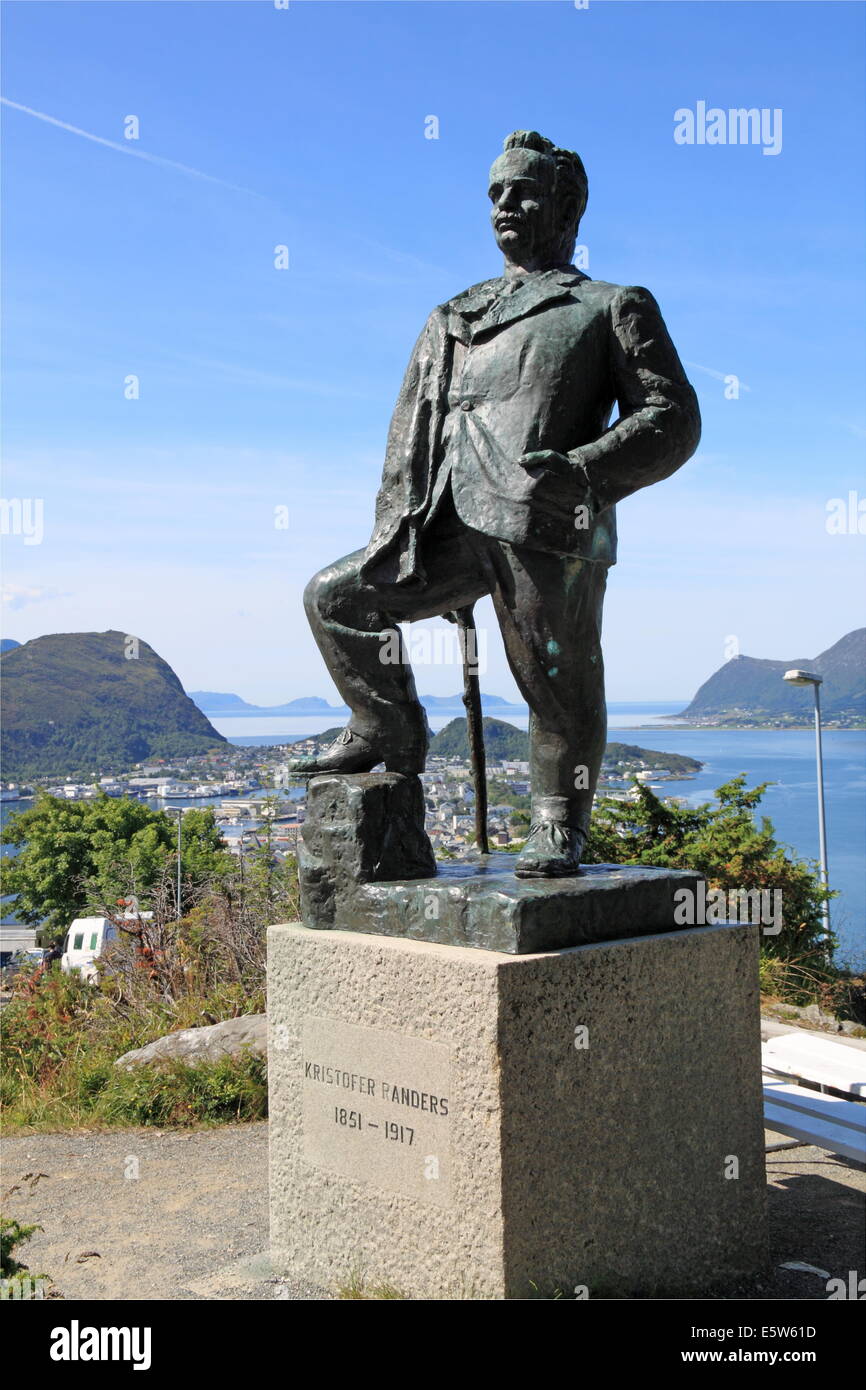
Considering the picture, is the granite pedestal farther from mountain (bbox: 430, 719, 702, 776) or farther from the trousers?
mountain (bbox: 430, 719, 702, 776)

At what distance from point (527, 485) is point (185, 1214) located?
3128 millimetres

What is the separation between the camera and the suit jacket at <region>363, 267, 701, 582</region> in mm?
3498

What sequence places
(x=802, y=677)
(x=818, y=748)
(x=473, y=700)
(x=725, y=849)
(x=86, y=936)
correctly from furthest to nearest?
1. (x=802, y=677)
2. (x=86, y=936)
3. (x=818, y=748)
4. (x=725, y=849)
5. (x=473, y=700)

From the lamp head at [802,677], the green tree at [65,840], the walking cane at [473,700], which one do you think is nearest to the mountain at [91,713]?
the green tree at [65,840]

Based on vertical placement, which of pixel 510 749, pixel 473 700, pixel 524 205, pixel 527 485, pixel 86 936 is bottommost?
pixel 86 936

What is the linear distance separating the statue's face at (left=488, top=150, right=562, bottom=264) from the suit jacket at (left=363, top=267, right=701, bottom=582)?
11 cm

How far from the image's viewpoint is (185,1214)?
458 centimetres

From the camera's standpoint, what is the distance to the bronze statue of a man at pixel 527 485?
140 inches

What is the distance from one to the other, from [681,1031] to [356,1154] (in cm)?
106

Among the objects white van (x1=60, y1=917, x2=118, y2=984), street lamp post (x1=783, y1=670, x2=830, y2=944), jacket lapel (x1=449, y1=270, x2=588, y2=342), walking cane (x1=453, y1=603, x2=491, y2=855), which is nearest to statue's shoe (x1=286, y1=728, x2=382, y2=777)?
walking cane (x1=453, y1=603, x2=491, y2=855)

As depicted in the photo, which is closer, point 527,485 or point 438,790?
point 527,485

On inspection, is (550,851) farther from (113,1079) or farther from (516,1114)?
(113,1079)

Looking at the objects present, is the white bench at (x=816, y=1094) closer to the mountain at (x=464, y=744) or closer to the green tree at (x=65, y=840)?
the mountain at (x=464, y=744)

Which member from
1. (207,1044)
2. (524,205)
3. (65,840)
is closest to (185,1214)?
(207,1044)
